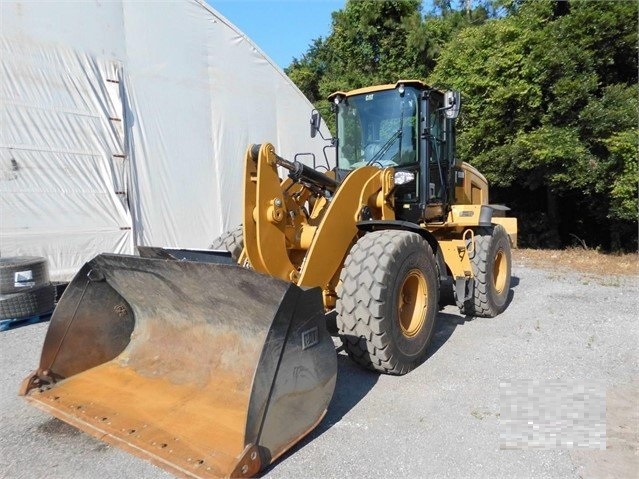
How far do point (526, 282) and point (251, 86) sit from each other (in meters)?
6.51

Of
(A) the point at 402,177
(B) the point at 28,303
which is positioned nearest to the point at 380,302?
(A) the point at 402,177

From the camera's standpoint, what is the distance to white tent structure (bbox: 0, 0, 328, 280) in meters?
6.95

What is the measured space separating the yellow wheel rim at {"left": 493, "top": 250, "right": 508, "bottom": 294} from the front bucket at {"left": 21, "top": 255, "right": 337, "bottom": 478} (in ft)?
12.7

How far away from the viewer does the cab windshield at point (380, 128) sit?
16.9ft

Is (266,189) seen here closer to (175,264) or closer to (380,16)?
(175,264)

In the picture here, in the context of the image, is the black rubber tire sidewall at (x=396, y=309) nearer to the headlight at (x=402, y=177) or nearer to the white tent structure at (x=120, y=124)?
the headlight at (x=402, y=177)

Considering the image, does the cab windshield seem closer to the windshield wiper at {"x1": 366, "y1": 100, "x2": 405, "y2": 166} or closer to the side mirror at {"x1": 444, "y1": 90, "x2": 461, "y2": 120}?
the windshield wiper at {"x1": 366, "y1": 100, "x2": 405, "y2": 166}

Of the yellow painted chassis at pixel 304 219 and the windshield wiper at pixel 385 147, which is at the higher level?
the windshield wiper at pixel 385 147

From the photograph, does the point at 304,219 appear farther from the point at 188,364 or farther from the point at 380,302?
the point at 188,364

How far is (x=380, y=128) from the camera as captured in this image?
529cm

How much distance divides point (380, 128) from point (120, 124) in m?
4.76

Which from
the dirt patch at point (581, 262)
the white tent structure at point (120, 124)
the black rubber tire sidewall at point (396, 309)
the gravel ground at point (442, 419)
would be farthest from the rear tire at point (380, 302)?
the dirt patch at point (581, 262)

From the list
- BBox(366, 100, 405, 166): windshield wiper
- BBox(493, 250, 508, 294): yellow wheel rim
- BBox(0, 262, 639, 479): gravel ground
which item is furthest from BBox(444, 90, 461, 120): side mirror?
BBox(0, 262, 639, 479): gravel ground

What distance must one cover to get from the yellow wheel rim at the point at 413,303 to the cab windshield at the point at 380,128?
4.82 feet
